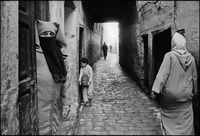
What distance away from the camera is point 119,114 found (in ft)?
16.7

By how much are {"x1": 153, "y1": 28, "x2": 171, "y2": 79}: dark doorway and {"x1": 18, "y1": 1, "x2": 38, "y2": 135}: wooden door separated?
443 centimetres

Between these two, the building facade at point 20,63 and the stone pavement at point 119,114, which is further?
the stone pavement at point 119,114

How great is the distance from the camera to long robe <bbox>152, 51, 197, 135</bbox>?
316 centimetres

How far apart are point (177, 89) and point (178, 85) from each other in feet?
0.23

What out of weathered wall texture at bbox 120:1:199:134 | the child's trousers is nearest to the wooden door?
weathered wall texture at bbox 120:1:199:134

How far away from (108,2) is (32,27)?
29.3 ft

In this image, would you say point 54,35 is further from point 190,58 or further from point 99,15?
point 99,15

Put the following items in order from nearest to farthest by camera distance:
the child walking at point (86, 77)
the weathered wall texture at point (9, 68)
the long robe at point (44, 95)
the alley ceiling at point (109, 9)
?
the weathered wall texture at point (9, 68) < the long robe at point (44, 95) < the child walking at point (86, 77) < the alley ceiling at point (109, 9)

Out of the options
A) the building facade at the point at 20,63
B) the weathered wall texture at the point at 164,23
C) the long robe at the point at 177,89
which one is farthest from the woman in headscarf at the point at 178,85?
the building facade at the point at 20,63

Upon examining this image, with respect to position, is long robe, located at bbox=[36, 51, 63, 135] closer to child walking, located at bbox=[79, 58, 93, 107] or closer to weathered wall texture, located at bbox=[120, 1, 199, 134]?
weathered wall texture, located at bbox=[120, 1, 199, 134]

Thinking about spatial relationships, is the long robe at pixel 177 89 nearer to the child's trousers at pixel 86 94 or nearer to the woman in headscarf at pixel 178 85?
the woman in headscarf at pixel 178 85

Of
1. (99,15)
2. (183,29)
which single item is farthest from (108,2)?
(183,29)

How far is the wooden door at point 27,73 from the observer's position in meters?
2.25

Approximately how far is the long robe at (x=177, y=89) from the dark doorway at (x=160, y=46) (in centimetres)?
275
